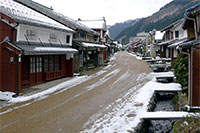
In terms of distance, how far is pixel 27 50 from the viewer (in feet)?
42.5

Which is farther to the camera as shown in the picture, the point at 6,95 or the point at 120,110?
the point at 6,95

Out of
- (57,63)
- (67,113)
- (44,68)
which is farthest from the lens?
(57,63)

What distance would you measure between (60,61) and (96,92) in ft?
24.2

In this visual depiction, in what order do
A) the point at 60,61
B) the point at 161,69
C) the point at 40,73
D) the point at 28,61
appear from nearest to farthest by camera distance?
the point at 28,61
the point at 40,73
the point at 60,61
the point at 161,69

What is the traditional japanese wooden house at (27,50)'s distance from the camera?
500 inches

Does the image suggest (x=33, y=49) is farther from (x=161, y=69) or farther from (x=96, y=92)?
(x=161, y=69)

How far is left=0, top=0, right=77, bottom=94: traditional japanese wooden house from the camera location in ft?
41.7

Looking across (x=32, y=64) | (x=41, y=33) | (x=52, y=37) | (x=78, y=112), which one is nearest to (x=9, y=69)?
(x=32, y=64)

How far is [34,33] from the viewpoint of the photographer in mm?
15711

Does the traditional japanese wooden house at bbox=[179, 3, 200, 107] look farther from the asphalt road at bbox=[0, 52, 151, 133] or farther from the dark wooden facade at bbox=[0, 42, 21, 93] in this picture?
the dark wooden facade at bbox=[0, 42, 21, 93]

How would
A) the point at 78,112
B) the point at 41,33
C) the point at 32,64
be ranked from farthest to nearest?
the point at 41,33 → the point at 32,64 → the point at 78,112

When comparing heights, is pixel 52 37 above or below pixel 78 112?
above

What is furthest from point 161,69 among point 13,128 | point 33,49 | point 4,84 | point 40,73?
point 13,128

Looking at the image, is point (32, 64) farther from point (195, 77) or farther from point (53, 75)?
point (195, 77)
